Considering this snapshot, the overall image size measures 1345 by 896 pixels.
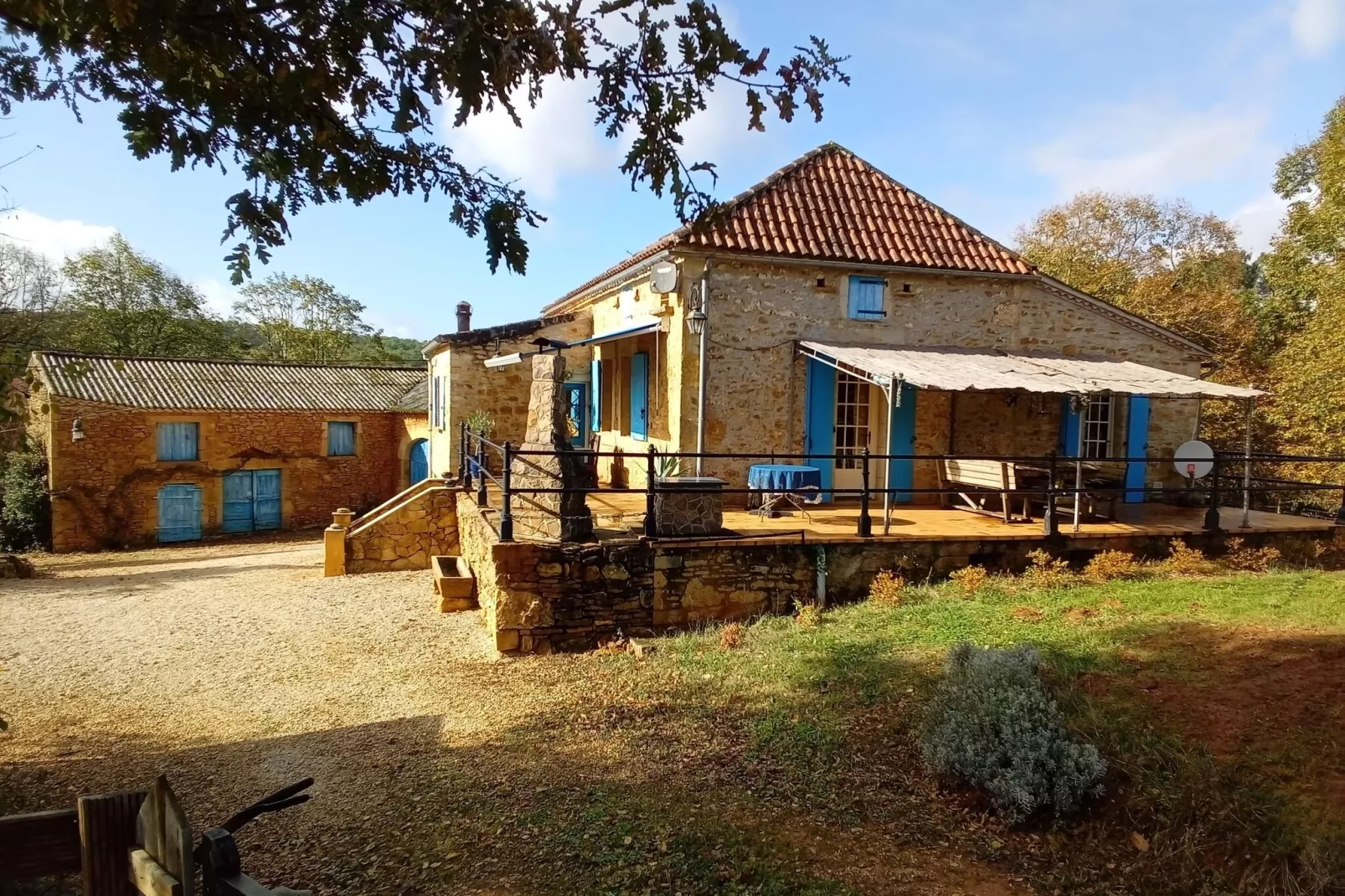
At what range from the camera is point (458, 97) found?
9.64 feet

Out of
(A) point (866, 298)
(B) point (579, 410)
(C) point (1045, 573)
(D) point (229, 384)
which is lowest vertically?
(C) point (1045, 573)

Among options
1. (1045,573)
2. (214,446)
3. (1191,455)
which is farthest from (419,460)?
(1191,455)

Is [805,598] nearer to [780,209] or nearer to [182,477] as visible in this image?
[780,209]

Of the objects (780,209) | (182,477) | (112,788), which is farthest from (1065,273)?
(182,477)

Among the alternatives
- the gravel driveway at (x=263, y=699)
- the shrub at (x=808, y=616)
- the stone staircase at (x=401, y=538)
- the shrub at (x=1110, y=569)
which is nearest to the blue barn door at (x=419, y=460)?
the stone staircase at (x=401, y=538)

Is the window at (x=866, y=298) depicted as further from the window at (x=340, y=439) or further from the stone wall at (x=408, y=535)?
the window at (x=340, y=439)

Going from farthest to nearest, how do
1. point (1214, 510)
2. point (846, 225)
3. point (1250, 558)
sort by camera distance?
1. point (846, 225)
2. point (1214, 510)
3. point (1250, 558)

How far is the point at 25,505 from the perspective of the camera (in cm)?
1825

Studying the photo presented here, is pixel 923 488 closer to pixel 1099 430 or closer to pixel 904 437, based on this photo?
pixel 904 437

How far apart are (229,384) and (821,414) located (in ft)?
63.2

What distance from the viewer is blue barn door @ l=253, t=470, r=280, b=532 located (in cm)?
2098

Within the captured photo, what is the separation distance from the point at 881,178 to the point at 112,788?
43.2 feet

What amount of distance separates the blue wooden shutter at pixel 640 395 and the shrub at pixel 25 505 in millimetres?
16476

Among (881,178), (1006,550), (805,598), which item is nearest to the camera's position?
(805,598)
